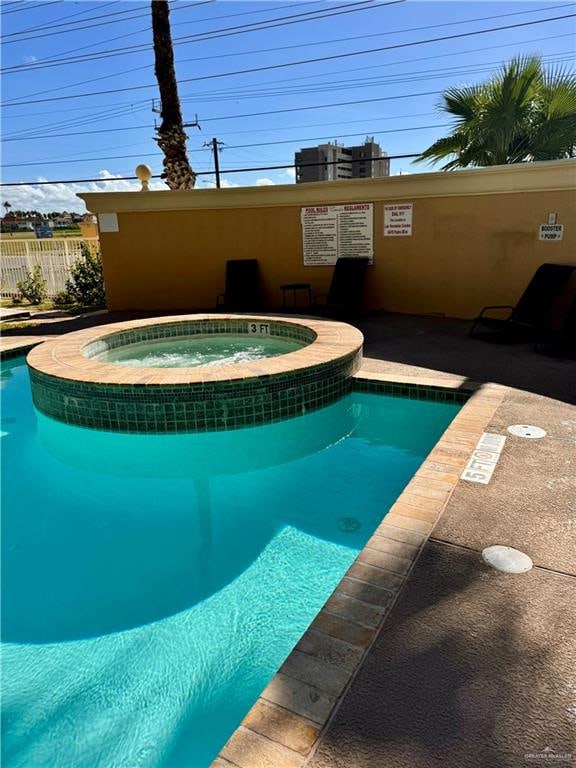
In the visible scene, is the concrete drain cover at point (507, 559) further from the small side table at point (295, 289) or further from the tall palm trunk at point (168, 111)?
the tall palm trunk at point (168, 111)

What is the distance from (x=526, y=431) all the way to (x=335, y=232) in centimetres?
638

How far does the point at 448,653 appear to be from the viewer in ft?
5.93

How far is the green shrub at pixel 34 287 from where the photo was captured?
13.1 metres

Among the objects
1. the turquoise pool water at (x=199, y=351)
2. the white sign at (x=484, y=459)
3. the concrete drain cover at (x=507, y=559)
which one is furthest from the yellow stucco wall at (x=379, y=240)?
the concrete drain cover at (x=507, y=559)

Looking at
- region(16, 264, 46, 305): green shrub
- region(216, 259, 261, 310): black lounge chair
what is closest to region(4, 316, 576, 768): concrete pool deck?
region(216, 259, 261, 310): black lounge chair

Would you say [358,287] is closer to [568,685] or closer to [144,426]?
[144,426]

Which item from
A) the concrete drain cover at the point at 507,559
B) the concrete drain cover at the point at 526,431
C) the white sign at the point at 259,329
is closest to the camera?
the concrete drain cover at the point at 507,559

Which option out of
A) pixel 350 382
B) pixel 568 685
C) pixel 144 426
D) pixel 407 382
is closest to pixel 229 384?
pixel 144 426

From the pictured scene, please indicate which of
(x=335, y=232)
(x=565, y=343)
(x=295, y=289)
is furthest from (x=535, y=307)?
(x=295, y=289)

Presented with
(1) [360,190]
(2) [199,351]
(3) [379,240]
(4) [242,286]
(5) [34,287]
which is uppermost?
(1) [360,190]

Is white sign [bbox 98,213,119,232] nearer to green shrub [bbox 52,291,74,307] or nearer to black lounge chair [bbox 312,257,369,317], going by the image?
green shrub [bbox 52,291,74,307]

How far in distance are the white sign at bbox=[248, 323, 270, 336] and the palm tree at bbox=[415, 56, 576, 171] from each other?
278 inches

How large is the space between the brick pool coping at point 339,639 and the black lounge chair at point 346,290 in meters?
5.60

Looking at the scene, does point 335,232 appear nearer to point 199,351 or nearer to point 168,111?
point 199,351
